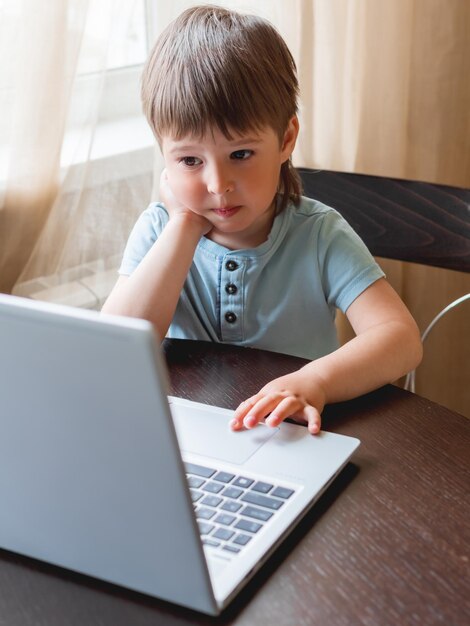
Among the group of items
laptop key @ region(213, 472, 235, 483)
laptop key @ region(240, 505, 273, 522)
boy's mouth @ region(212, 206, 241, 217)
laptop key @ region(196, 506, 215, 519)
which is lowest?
laptop key @ region(213, 472, 235, 483)

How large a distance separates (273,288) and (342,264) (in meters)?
0.11

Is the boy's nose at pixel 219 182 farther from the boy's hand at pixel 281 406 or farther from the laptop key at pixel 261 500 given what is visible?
the laptop key at pixel 261 500

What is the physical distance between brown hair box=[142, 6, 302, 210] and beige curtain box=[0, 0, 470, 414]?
230 mm

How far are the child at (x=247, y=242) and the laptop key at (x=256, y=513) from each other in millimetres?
166

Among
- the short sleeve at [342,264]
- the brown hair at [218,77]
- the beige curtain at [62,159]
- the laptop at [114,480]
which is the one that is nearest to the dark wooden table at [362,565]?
the laptop at [114,480]

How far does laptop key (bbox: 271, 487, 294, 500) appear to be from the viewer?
0.79 m

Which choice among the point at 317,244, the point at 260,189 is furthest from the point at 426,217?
the point at 260,189

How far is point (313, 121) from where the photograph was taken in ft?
5.90

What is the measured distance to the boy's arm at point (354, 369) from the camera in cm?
93

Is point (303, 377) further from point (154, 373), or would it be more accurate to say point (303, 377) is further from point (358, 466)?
point (154, 373)

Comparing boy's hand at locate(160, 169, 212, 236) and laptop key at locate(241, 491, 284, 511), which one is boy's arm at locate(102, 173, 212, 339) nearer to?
boy's hand at locate(160, 169, 212, 236)

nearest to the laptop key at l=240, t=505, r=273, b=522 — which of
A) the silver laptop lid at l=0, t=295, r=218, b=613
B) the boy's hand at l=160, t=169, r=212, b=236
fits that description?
the silver laptop lid at l=0, t=295, r=218, b=613

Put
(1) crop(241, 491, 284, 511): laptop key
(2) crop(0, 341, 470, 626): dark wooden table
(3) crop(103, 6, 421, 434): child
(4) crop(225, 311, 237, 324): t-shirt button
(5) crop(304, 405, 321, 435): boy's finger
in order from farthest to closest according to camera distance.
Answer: (4) crop(225, 311, 237, 324): t-shirt button
(3) crop(103, 6, 421, 434): child
(5) crop(304, 405, 321, 435): boy's finger
(1) crop(241, 491, 284, 511): laptop key
(2) crop(0, 341, 470, 626): dark wooden table

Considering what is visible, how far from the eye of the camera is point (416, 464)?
0.86m
